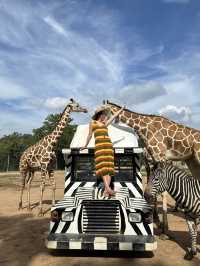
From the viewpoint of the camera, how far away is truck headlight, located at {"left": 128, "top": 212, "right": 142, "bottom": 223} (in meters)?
7.14

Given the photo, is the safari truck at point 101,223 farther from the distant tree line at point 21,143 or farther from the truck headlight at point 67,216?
the distant tree line at point 21,143

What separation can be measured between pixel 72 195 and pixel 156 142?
4.36 metres

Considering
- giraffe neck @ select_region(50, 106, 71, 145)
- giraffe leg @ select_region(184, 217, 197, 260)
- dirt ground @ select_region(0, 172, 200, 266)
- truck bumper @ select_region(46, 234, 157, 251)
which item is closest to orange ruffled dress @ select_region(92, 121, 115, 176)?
truck bumper @ select_region(46, 234, 157, 251)

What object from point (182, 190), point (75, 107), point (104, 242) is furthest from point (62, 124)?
point (104, 242)

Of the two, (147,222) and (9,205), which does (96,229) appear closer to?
(147,222)

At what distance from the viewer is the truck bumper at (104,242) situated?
6938 mm

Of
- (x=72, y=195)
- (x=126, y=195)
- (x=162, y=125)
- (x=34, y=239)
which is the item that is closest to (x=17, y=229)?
(x=34, y=239)

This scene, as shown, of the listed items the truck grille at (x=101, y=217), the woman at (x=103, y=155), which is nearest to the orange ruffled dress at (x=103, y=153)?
the woman at (x=103, y=155)

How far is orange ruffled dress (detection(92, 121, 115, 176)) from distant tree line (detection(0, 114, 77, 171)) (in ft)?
114

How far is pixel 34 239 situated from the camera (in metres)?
9.23

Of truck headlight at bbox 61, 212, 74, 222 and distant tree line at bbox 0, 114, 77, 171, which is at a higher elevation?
distant tree line at bbox 0, 114, 77, 171

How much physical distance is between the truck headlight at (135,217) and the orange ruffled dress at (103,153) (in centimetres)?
90

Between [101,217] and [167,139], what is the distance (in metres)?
5.43

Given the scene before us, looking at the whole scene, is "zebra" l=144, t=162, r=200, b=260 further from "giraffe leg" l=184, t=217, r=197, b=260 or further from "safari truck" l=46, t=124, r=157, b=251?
"safari truck" l=46, t=124, r=157, b=251
